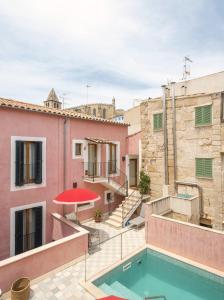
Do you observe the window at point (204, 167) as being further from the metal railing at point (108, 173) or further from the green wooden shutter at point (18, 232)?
the green wooden shutter at point (18, 232)

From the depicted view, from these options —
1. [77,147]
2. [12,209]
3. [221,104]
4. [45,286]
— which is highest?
[221,104]

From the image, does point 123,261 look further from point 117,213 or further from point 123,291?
point 117,213

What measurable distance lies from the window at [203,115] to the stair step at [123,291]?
38.3ft

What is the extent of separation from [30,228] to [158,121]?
1256 cm

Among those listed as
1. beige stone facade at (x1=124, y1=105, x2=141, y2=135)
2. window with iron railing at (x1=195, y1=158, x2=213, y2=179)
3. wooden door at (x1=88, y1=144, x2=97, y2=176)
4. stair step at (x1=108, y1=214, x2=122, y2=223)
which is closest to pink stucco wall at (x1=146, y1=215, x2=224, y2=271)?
stair step at (x1=108, y1=214, x2=122, y2=223)

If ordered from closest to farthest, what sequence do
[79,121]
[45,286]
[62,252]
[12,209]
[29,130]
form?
1. [45,286]
2. [62,252]
3. [12,209]
4. [29,130]
5. [79,121]

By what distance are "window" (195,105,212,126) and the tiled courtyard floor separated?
351 inches

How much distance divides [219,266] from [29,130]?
12603 mm

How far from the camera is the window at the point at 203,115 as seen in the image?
15516 mm

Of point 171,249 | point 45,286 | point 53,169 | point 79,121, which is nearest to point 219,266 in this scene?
point 171,249

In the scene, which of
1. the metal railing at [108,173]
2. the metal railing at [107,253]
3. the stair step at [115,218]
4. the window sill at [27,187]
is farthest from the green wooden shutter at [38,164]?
the stair step at [115,218]

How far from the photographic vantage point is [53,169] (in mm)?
14305

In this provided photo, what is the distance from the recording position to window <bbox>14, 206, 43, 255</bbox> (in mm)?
12695

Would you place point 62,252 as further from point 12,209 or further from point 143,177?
point 143,177
